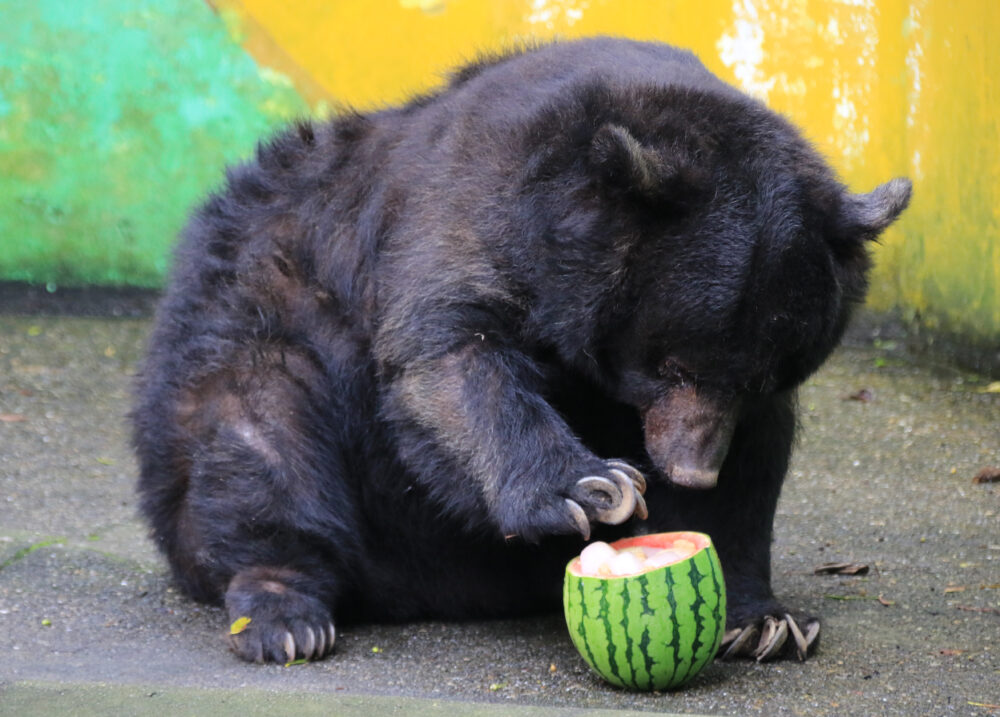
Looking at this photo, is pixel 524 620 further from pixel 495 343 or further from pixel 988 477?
pixel 988 477

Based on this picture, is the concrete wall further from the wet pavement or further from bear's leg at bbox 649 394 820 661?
bear's leg at bbox 649 394 820 661

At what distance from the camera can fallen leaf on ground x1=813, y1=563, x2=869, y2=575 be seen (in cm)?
503

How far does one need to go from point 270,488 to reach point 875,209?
2.00 meters

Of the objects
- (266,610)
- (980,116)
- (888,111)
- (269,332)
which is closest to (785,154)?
(269,332)

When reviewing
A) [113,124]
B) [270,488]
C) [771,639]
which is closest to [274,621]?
[270,488]

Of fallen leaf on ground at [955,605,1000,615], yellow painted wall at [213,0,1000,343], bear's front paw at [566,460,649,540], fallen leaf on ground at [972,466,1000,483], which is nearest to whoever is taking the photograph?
bear's front paw at [566,460,649,540]

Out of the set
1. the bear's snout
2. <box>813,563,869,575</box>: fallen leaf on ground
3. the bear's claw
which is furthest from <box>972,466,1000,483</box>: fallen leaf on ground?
the bear's claw

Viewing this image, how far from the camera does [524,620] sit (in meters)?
4.60

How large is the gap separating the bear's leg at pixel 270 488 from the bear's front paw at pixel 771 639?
1198 mm

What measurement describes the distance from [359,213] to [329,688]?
1.59m

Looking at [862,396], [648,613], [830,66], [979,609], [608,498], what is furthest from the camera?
[830,66]

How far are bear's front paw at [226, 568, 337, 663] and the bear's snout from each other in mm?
1115

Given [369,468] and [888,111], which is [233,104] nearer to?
[888,111]

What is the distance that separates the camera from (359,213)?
4.51 meters
